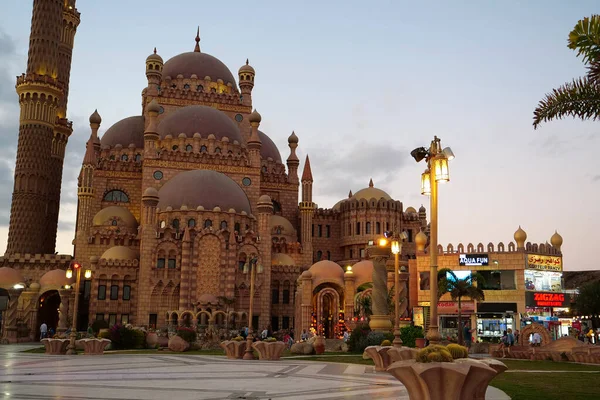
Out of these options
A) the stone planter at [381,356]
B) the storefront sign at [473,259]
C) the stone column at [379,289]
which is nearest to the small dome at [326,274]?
the storefront sign at [473,259]

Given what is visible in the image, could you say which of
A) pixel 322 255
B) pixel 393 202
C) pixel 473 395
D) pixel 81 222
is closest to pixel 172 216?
pixel 81 222

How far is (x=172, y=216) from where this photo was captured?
162ft

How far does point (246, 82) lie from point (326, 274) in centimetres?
2752

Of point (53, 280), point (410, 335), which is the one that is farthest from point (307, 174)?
Result: point (410, 335)

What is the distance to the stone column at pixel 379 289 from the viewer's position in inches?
1103

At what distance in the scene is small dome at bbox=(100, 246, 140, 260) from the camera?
48.1 m

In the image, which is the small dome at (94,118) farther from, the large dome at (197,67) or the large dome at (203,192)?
the large dome at (203,192)

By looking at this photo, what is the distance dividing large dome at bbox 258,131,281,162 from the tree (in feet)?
108

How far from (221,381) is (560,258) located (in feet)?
136

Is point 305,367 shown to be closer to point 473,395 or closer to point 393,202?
point 473,395

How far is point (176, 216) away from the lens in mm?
49281

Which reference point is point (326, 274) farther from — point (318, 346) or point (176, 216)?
point (318, 346)

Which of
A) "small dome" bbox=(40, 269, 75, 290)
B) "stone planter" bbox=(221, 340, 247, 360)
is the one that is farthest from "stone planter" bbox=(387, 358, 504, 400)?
"small dome" bbox=(40, 269, 75, 290)

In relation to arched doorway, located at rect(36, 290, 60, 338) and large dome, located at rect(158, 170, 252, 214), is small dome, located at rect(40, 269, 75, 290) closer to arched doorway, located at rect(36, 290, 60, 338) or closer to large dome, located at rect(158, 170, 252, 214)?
arched doorway, located at rect(36, 290, 60, 338)
